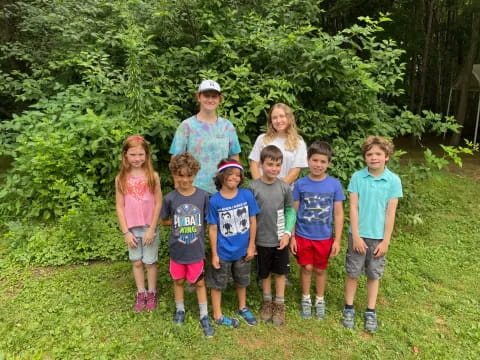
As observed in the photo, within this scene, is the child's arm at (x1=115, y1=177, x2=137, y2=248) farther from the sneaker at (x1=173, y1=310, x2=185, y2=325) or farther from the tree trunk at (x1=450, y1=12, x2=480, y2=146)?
the tree trunk at (x1=450, y1=12, x2=480, y2=146)

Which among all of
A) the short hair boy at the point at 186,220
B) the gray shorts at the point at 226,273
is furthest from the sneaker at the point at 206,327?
the gray shorts at the point at 226,273

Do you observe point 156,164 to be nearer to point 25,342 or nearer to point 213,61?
point 213,61

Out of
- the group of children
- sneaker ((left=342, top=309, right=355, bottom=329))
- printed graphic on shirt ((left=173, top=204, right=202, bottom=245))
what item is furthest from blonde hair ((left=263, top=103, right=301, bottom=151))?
sneaker ((left=342, top=309, right=355, bottom=329))

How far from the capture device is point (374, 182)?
2818mm

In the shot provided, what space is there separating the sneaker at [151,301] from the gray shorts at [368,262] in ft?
5.58

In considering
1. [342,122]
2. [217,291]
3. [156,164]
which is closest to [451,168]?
[342,122]

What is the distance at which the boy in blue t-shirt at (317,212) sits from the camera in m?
2.88

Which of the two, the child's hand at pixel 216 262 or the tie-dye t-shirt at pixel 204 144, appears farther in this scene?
the tie-dye t-shirt at pixel 204 144

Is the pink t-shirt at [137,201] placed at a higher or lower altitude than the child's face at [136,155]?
lower

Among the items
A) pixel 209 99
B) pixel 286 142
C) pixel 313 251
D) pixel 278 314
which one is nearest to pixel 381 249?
pixel 313 251

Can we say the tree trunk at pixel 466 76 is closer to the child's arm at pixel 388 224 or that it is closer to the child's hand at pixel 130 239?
the child's arm at pixel 388 224

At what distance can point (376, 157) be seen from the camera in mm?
2752

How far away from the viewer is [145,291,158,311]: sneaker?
3131mm

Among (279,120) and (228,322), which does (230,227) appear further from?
A: (279,120)
